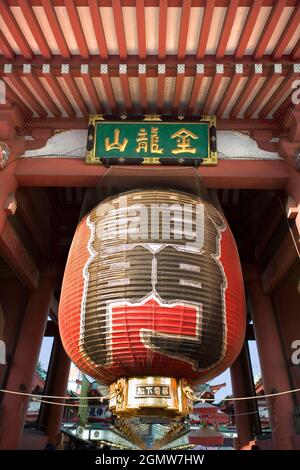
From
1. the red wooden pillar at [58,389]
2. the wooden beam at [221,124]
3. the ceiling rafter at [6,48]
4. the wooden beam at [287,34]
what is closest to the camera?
the wooden beam at [287,34]

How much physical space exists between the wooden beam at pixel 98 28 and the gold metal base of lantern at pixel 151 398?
3.11 meters

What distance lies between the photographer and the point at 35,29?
3449 mm

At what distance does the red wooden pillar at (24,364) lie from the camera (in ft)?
17.4

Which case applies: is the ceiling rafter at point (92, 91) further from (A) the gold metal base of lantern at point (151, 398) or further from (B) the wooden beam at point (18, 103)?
(A) the gold metal base of lantern at point (151, 398)

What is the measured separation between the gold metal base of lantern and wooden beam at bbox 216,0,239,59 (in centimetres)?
312

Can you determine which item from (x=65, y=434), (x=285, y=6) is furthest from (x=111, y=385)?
(x=65, y=434)

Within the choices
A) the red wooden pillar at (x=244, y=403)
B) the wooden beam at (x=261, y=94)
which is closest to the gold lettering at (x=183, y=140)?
the wooden beam at (x=261, y=94)

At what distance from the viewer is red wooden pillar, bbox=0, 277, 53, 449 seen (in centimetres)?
529

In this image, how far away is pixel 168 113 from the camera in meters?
4.38

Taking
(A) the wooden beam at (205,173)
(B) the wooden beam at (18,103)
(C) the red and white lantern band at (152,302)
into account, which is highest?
(B) the wooden beam at (18,103)

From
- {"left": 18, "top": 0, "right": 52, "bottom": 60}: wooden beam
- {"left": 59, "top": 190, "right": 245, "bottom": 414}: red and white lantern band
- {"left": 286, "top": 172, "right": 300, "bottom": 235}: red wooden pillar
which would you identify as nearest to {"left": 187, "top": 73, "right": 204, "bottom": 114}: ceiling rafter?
{"left": 59, "top": 190, "right": 245, "bottom": 414}: red and white lantern band

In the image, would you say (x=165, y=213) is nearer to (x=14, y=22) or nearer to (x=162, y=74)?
(x=162, y=74)

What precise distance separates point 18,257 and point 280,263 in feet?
13.4

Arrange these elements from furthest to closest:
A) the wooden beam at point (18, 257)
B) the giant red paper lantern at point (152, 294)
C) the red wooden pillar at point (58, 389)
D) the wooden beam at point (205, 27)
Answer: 1. the red wooden pillar at point (58, 389)
2. the wooden beam at point (18, 257)
3. the wooden beam at point (205, 27)
4. the giant red paper lantern at point (152, 294)
